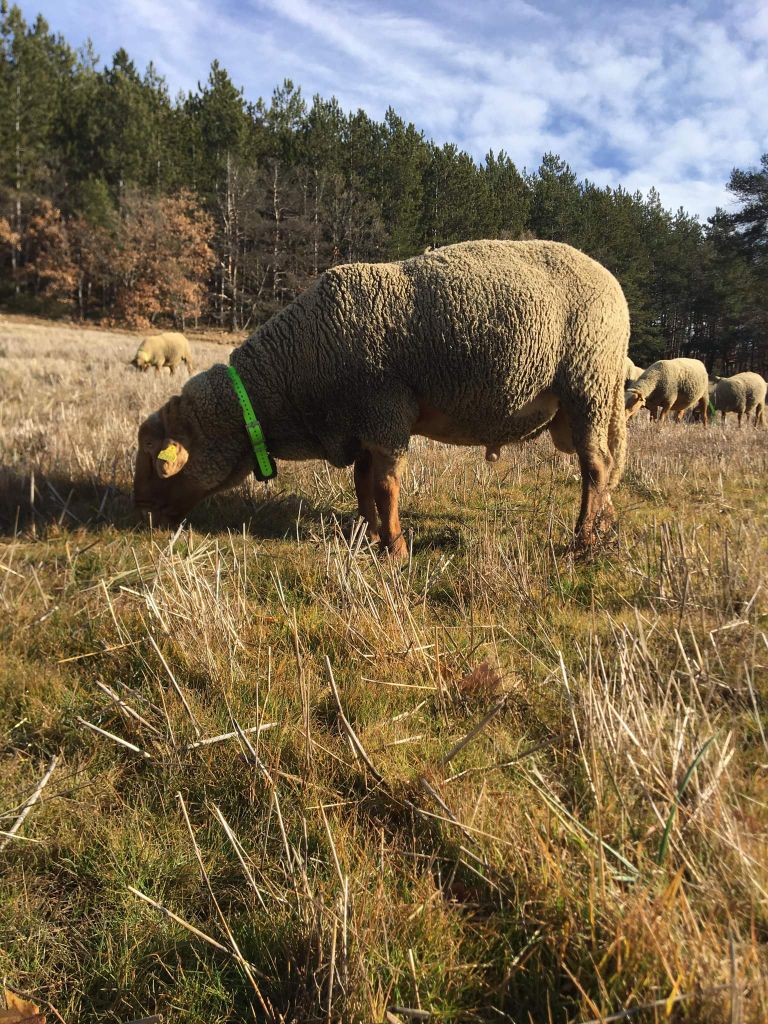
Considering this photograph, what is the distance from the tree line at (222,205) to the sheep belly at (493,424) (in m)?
46.2

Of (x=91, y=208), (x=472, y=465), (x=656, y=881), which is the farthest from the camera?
(x=91, y=208)

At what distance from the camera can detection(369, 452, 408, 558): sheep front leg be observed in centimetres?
462

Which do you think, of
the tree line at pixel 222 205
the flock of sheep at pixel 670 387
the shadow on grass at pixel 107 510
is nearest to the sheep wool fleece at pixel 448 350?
the shadow on grass at pixel 107 510

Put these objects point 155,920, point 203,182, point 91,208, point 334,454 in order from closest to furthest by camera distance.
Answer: point 155,920
point 334,454
point 91,208
point 203,182

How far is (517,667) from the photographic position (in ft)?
8.97

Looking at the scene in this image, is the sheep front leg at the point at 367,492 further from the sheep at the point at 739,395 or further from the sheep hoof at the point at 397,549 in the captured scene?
the sheep at the point at 739,395

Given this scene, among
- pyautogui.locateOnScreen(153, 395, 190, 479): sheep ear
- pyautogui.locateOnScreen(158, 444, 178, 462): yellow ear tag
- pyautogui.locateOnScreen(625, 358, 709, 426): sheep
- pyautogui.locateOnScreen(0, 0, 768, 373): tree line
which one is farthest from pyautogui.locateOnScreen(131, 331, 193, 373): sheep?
pyautogui.locateOnScreen(0, 0, 768, 373): tree line

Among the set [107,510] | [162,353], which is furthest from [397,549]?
[162,353]

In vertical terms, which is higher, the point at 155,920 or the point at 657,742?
the point at 657,742

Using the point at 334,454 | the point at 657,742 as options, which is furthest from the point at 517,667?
the point at 334,454

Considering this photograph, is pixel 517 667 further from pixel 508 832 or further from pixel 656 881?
pixel 656 881

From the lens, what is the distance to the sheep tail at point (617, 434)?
501cm

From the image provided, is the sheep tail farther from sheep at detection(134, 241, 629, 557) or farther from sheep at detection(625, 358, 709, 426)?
sheep at detection(625, 358, 709, 426)

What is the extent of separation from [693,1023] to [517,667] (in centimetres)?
164
